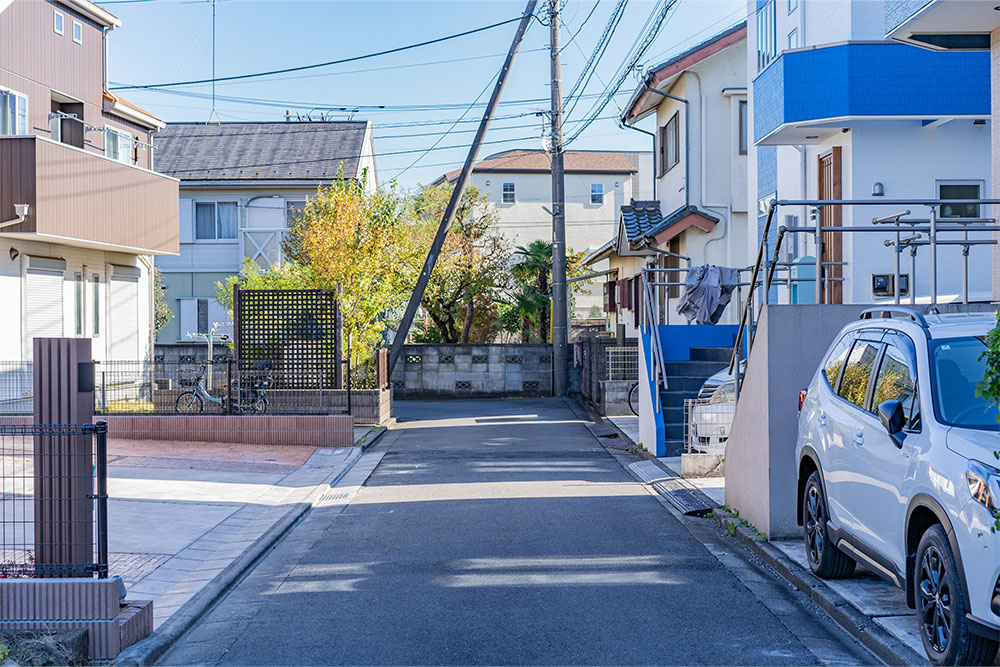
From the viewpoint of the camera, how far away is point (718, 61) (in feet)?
75.9

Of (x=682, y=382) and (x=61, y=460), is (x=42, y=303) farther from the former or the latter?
(x=61, y=460)

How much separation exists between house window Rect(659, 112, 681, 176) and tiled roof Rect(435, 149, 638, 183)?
27.8 meters

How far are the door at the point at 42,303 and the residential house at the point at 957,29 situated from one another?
1576 cm

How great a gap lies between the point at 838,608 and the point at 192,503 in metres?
7.32

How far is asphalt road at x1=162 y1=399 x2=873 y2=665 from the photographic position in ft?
18.8

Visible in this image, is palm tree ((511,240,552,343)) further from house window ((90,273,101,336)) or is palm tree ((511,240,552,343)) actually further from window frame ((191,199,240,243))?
house window ((90,273,101,336))

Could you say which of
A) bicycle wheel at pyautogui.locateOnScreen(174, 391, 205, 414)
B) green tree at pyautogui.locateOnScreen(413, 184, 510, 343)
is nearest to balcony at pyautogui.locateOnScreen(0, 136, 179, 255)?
bicycle wheel at pyautogui.locateOnScreen(174, 391, 205, 414)

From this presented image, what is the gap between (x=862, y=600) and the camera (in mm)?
6414


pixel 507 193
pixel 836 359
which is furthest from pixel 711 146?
pixel 507 193

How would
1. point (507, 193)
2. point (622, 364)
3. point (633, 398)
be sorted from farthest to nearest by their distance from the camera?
point (507, 193) < point (622, 364) < point (633, 398)

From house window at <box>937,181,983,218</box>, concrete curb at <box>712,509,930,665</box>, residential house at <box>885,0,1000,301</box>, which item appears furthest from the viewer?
house window at <box>937,181,983,218</box>

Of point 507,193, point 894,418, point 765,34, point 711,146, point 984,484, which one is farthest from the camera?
point 507,193

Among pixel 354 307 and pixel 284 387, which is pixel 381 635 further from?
pixel 354 307

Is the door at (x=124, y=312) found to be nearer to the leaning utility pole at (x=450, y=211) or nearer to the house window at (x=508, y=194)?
the leaning utility pole at (x=450, y=211)
